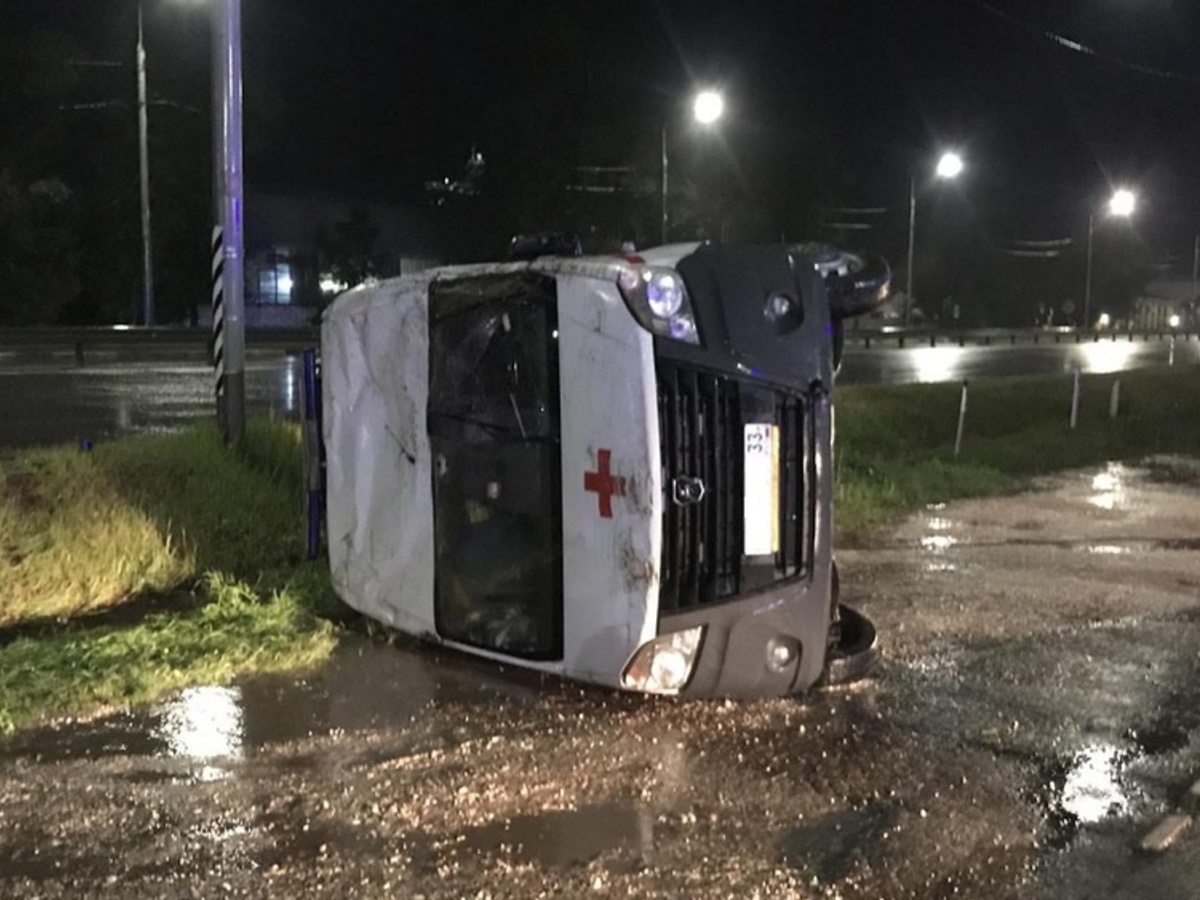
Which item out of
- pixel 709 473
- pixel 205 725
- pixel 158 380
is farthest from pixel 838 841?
pixel 158 380

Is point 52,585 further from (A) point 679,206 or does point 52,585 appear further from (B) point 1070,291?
(B) point 1070,291

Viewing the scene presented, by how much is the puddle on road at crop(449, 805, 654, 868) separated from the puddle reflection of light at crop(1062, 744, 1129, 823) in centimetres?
152

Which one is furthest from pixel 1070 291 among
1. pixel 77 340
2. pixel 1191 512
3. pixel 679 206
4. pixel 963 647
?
pixel 963 647

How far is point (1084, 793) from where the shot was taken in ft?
15.2

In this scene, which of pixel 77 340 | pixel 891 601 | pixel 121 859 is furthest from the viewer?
pixel 77 340

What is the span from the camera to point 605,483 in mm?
4781

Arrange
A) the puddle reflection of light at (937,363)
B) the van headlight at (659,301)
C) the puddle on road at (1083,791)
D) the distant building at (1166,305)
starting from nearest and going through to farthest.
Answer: the puddle on road at (1083,791) < the van headlight at (659,301) < the puddle reflection of light at (937,363) < the distant building at (1166,305)

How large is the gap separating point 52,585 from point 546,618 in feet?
10.6

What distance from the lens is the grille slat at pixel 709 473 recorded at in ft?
15.5

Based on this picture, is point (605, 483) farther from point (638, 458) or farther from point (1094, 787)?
point (1094, 787)

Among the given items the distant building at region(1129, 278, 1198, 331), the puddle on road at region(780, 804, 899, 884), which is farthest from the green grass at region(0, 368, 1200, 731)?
the distant building at region(1129, 278, 1198, 331)

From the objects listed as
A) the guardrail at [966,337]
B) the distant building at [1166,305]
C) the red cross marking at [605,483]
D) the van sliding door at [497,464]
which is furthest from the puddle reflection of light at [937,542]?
the distant building at [1166,305]

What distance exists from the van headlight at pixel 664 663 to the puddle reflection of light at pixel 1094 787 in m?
→ 1.42

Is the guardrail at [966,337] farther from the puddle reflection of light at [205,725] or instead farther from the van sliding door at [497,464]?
the puddle reflection of light at [205,725]
